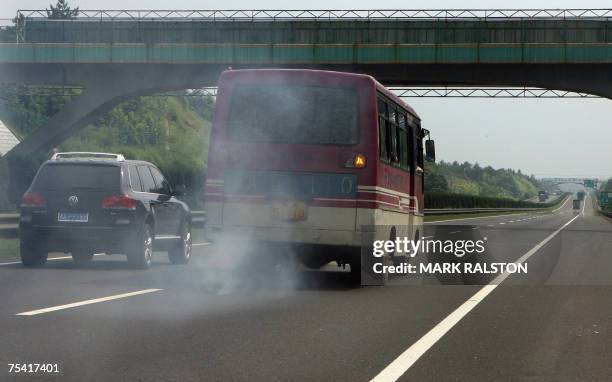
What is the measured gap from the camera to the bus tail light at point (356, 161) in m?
14.3

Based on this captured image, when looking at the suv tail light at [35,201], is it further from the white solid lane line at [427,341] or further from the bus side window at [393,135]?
the white solid lane line at [427,341]

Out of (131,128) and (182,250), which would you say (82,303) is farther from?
(131,128)

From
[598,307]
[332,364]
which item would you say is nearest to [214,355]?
[332,364]

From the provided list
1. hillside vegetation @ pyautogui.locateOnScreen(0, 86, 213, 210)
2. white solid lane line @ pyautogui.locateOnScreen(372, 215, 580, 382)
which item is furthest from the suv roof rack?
hillside vegetation @ pyautogui.locateOnScreen(0, 86, 213, 210)

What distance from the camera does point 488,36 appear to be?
5634 cm

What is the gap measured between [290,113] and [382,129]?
1320 mm

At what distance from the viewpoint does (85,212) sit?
16.7m

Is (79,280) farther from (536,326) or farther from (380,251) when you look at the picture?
(536,326)

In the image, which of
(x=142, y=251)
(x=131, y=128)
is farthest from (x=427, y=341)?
(x=131, y=128)

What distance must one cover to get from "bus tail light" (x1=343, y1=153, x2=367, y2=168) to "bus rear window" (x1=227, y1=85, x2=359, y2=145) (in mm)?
366

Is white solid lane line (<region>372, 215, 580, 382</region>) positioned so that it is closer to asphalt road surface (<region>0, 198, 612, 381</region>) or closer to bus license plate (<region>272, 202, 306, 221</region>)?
asphalt road surface (<region>0, 198, 612, 381</region>)

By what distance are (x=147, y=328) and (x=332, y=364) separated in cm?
240

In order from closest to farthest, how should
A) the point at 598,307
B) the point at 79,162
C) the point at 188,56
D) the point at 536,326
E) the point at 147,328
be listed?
the point at 147,328, the point at 536,326, the point at 598,307, the point at 79,162, the point at 188,56

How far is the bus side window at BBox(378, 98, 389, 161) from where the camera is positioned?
1473cm
